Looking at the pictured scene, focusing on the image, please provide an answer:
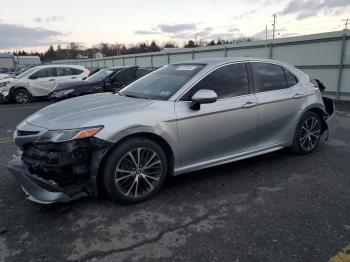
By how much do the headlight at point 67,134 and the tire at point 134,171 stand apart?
32cm

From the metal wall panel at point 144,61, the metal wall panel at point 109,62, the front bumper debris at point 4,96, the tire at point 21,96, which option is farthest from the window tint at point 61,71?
the metal wall panel at point 109,62

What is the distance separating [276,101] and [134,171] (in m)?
2.42

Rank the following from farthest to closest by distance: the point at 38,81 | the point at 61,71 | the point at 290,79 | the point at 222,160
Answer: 1. the point at 61,71
2. the point at 38,81
3. the point at 290,79
4. the point at 222,160

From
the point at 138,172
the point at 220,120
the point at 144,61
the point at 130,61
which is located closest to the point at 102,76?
the point at 220,120

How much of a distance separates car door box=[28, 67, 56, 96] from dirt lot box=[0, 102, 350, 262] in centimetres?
1126

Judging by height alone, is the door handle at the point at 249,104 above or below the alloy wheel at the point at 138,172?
above

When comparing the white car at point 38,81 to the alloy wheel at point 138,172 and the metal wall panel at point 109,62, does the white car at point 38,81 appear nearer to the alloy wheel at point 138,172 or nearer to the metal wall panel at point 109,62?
the alloy wheel at point 138,172

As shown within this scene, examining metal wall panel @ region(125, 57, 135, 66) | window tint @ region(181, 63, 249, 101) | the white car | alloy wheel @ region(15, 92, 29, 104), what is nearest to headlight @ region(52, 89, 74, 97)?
the white car

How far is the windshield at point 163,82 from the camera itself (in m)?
4.16

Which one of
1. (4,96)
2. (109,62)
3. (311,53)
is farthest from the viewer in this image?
(109,62)

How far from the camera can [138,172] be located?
3646mm

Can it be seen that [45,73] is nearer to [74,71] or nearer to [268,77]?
[74,71]

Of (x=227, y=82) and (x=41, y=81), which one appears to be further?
(x=41, y=81)

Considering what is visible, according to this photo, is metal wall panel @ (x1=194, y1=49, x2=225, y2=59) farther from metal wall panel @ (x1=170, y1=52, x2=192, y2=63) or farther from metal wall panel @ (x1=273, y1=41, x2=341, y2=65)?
metal wall panel @ (x1=273, y1=41, x2=341, y2=65)
